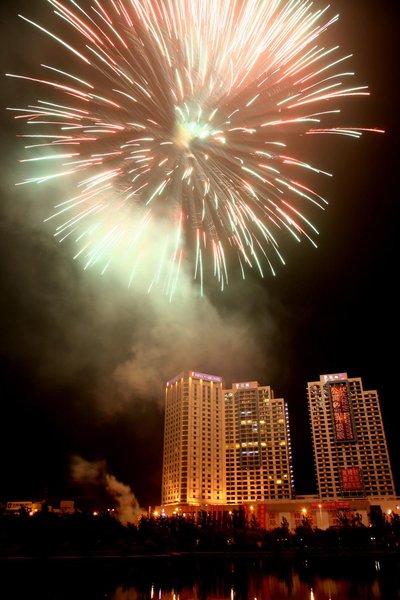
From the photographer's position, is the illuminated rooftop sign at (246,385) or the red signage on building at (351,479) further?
the illuminated rooftop sign at (246,385)

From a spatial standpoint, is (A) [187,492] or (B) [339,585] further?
(A) [187,492]

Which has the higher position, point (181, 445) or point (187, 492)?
point (181, 445)

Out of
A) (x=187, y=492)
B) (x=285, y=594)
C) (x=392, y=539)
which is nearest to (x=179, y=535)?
(x=392, y=539)

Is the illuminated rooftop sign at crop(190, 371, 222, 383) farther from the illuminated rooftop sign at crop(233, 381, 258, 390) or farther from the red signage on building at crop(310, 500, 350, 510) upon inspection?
the red signage on building at crop(310, 500, 350, 510)

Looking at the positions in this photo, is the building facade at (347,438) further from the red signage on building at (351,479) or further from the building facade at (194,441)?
the building facade at (194,441)

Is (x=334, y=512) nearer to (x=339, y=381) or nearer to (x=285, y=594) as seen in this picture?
(x=339, y=381)

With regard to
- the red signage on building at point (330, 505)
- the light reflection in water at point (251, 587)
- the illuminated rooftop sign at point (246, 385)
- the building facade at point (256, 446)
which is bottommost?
the light reflection in water at point (251, 587)

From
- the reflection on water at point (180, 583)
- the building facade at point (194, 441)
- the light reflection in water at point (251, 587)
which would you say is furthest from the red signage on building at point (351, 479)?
the light reflection in water at point (251, 587)
